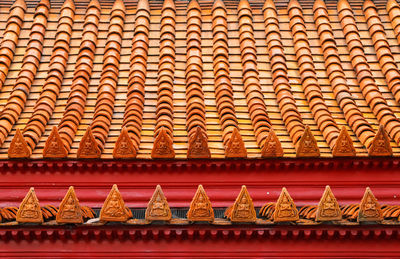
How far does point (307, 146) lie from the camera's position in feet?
50.4

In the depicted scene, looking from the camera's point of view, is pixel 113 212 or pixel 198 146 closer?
pixel 113 212

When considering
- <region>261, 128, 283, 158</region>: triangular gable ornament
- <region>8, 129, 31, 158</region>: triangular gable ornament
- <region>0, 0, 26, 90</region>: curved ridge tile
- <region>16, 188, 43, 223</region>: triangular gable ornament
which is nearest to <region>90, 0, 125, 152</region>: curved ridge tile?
<region>8, 129, 31, 158</region>: triangular gable ornament

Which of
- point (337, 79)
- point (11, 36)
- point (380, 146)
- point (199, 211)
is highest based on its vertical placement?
point (11, 36)

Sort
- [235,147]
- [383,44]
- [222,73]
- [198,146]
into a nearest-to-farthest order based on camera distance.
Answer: [198,146] → [235,147] → [222,73] → [383,44]

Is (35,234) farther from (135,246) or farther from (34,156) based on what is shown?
(34,156)

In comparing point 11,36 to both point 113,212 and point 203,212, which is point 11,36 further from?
point 203,212

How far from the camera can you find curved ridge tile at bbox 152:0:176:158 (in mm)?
16406

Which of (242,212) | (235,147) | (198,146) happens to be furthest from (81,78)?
(242,212)

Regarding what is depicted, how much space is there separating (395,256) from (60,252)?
5.06 meters

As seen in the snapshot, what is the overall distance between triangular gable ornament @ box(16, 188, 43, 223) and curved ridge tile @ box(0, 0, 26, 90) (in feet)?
17.7

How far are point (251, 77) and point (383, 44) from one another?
3.18 metres

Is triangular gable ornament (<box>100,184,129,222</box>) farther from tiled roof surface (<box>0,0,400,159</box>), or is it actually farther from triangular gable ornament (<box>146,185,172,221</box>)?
tiled roof surface (<box>0,0,400,159</box>)

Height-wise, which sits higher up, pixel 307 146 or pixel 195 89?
pixel 195 89

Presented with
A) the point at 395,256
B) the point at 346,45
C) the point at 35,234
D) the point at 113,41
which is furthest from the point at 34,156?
the point at 346,45
